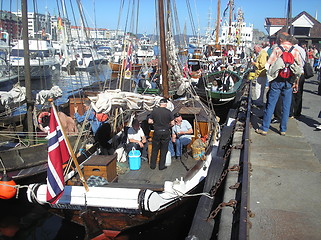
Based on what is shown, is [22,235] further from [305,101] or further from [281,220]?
[305,101]

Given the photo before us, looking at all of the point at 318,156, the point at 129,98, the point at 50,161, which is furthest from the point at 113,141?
the point at 318,156

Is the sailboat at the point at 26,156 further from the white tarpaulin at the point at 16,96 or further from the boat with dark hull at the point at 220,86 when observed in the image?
the boat with dark hull at the point at 220,86

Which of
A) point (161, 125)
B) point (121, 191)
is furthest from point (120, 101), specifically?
point (121, 191)

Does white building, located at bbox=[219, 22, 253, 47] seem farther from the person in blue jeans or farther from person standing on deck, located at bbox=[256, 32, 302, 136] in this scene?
person standing on deck, located at bbox=[256, 32, 302, 136]

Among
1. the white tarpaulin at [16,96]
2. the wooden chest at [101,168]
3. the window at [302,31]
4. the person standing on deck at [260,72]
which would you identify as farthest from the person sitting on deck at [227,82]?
the window at [302,31]

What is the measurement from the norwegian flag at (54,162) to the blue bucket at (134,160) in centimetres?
290

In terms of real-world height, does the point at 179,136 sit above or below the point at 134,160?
above

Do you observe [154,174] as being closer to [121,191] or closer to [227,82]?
[121,191]

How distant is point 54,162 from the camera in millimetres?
5066

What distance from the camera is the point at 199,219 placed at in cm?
504

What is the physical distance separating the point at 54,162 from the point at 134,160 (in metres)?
3.11

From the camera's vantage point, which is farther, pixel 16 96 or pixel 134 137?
pixel 16 96

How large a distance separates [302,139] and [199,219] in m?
3.56

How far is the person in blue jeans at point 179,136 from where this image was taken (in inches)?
333
